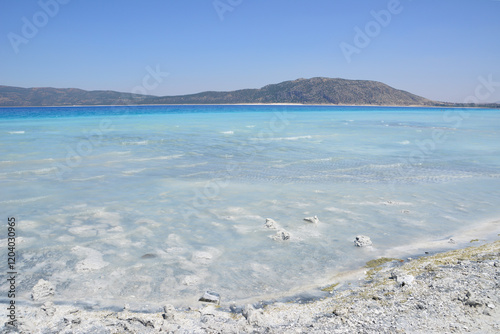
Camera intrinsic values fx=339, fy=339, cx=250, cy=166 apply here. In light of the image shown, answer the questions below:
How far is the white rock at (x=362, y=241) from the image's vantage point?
7832 mm

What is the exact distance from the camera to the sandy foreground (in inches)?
177

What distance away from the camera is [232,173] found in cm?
1570

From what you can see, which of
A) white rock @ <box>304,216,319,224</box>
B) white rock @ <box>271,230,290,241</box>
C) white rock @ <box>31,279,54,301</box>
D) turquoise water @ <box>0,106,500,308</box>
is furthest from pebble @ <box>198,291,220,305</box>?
white rock @ <box>304,216,319,224</box>

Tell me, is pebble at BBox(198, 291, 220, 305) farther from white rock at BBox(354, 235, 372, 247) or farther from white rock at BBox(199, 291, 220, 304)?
white rock at BBox(354, 235, 372, 247)

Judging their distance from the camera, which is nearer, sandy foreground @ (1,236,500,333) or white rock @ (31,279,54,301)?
sandy foreground @ (1,236,500,333)

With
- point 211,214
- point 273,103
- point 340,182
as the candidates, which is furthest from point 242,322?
point 273,103

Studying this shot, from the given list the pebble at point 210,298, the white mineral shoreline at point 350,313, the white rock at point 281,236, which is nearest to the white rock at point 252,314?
the white mineral shoreline at point 350,313

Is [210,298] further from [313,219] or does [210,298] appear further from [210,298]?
[313,219]

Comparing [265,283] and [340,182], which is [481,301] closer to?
[265,283]

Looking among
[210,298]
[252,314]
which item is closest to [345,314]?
[252,314]

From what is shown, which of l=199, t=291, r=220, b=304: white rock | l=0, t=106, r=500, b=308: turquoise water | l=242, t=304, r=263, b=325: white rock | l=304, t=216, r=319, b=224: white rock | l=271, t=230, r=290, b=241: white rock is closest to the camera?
l=242, t=304, r=263, b=325: white rock

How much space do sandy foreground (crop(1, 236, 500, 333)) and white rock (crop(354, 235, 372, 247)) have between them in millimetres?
1888

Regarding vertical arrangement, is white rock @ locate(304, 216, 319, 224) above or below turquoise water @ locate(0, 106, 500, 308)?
above

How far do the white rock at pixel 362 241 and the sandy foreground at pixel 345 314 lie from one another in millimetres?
1888
